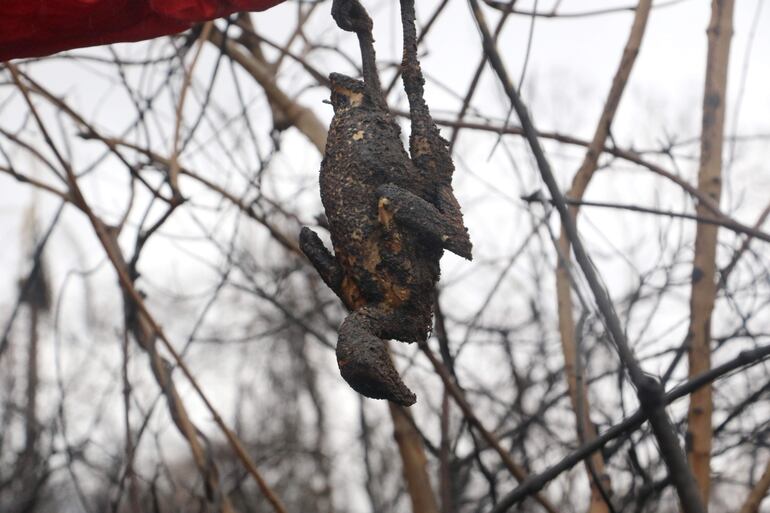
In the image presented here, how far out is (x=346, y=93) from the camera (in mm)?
1178

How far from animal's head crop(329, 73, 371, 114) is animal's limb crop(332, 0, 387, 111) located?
0.4 inches

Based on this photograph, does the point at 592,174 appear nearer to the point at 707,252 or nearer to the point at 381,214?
the point at 707,252

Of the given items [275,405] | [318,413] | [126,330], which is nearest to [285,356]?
[275,405]

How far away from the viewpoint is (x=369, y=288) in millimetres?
1077

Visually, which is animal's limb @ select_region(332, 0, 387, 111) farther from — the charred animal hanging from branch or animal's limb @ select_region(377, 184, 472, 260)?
animal's limb @ select_region(377, 184, 472, 260)

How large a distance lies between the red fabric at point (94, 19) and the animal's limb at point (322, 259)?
13.5 inches

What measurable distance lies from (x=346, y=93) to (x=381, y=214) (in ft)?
0.64

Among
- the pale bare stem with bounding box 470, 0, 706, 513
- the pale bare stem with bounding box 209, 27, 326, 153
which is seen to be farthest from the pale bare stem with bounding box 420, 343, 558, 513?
the pale bare stem with bounding box 470, 0, 706, 513

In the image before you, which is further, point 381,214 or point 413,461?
point 413,461

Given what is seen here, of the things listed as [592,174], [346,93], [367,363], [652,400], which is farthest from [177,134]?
[652,400]

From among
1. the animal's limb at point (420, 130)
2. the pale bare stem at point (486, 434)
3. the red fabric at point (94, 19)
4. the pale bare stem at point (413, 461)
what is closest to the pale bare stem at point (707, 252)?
the pale bare stem at point (486, 434)

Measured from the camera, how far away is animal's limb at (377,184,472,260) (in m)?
1.05

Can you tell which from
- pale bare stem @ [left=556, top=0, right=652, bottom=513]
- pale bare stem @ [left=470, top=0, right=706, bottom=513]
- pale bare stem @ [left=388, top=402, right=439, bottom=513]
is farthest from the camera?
pale bare stem @ [left=388, top=402, right=439, bottom=513]

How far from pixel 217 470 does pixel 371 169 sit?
5.25 ft
